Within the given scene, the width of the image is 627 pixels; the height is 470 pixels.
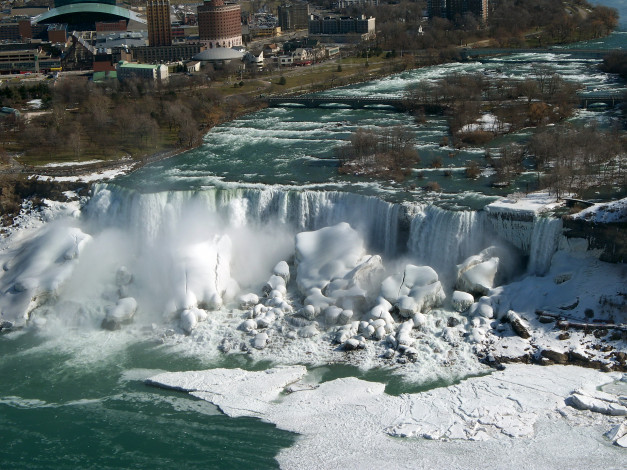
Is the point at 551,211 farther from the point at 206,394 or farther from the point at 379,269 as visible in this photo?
the point at 206,394

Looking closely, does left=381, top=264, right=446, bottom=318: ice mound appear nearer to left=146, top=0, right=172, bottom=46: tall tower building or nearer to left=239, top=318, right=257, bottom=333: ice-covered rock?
left=239, top=318, right=257, bottom=333: ice-covered rock

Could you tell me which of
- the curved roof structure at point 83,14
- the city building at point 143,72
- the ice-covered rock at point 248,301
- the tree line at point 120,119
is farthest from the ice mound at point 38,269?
the curved roof structure at point 83,14

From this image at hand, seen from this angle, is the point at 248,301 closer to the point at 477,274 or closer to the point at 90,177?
the point at 477,274

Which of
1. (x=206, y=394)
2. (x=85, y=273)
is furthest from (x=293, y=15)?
(x=206, y=394)

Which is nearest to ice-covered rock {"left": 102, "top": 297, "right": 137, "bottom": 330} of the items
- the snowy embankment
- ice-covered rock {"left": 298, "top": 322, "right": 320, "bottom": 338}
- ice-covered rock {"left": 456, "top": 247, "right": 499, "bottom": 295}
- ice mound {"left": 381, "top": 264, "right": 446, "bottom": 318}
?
the snowy embankment

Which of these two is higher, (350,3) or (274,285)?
(350,3)

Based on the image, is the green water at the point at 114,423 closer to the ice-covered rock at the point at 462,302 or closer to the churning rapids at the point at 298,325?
the churning rapids at the point at 298,325

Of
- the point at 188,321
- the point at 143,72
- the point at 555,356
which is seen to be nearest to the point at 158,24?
the point at 143,72
